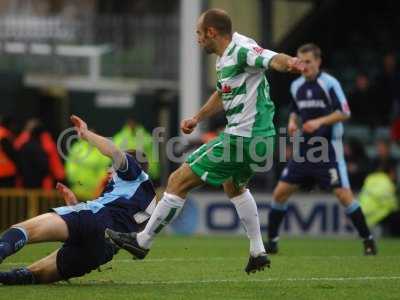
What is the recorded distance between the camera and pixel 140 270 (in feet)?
35.9

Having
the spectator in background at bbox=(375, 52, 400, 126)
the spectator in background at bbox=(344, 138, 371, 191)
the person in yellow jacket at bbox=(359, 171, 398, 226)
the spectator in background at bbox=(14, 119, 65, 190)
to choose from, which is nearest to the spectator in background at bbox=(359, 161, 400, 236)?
the person in yellow jacket at bbox=(359, 171, 398, 226)

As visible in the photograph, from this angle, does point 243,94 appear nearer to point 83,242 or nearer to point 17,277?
point 83,242

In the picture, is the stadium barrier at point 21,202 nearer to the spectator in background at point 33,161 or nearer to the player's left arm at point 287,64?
the spectator in background at point 33,161

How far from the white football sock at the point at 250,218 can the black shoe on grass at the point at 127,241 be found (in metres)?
0.96

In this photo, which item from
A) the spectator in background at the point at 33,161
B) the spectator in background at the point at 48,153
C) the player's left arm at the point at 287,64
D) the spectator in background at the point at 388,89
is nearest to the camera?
the player's left arm at the point at 287,64

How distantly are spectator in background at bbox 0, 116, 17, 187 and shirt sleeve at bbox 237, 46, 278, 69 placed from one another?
35.1ft

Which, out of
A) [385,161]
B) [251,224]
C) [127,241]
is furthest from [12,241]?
A: [385,161]

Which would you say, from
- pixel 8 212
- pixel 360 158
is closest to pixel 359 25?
pixel 360 158

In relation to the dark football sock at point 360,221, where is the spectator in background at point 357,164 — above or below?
below

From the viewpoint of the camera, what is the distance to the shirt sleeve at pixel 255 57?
30.4 ft

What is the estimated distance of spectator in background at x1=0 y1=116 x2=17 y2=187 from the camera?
1975 cm

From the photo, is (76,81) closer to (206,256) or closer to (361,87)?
(361,87)

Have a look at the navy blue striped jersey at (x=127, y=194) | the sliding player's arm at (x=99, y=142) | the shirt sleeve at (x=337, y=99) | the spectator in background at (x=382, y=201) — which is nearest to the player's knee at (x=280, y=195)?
the shirt sleeve at (x=337, y=99)

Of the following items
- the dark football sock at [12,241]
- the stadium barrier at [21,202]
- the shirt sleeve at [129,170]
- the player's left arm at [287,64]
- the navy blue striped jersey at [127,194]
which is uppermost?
the player's left arm at [287,64]
